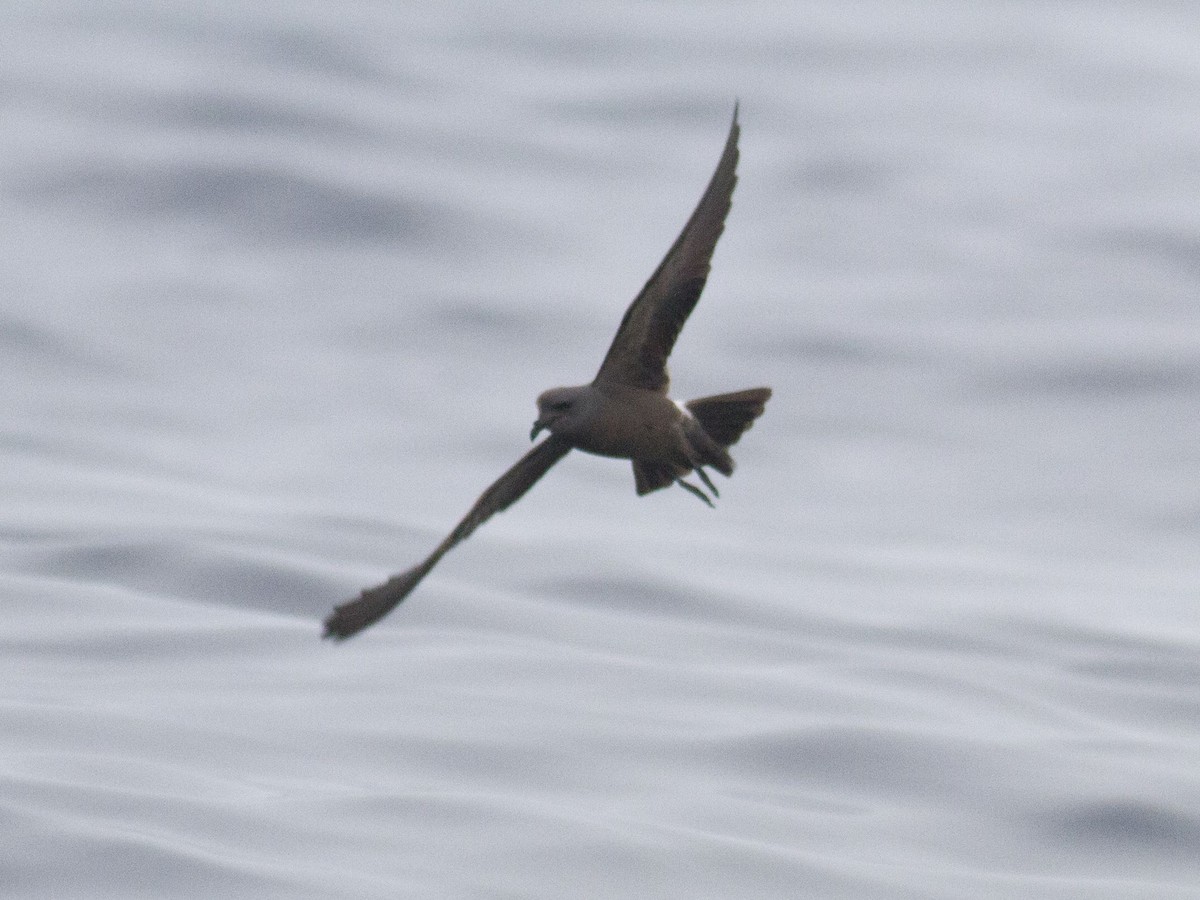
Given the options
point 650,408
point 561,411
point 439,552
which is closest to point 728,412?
point 650,408

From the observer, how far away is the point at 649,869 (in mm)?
30781

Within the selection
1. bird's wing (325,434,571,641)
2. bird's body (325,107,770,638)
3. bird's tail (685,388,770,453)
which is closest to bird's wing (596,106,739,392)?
bird's body (325,107,770,638)

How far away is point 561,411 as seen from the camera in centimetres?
849

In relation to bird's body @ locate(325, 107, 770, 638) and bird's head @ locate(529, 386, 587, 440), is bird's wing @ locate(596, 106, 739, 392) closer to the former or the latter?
bird's body @ locate(325, 107, 770, 638)

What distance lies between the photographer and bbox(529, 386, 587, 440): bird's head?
8469 mm

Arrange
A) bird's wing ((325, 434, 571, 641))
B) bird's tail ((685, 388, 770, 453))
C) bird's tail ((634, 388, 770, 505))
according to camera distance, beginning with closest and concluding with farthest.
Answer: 1. bird's wing ((325, 434, 571, 641))
2. bird's tail ((634, 388, 770, 505))
3. bird's tail ((685, 388, 770, 453))

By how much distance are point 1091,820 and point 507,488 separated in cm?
2640

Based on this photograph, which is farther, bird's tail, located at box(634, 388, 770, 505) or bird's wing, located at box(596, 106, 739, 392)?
bird's tail, located at box(634, 388, 770, 505)

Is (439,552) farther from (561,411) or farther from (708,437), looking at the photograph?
(708,437)

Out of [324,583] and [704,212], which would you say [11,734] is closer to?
[324,583]

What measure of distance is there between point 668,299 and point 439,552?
116 cm

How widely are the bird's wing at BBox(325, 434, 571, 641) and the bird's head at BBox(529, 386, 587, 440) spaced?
12cm

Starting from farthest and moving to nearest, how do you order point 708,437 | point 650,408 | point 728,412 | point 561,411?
point 728,412 → point 708,437 → point 650,408 → point 561,411

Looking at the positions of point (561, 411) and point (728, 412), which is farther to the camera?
point (728, 412)
